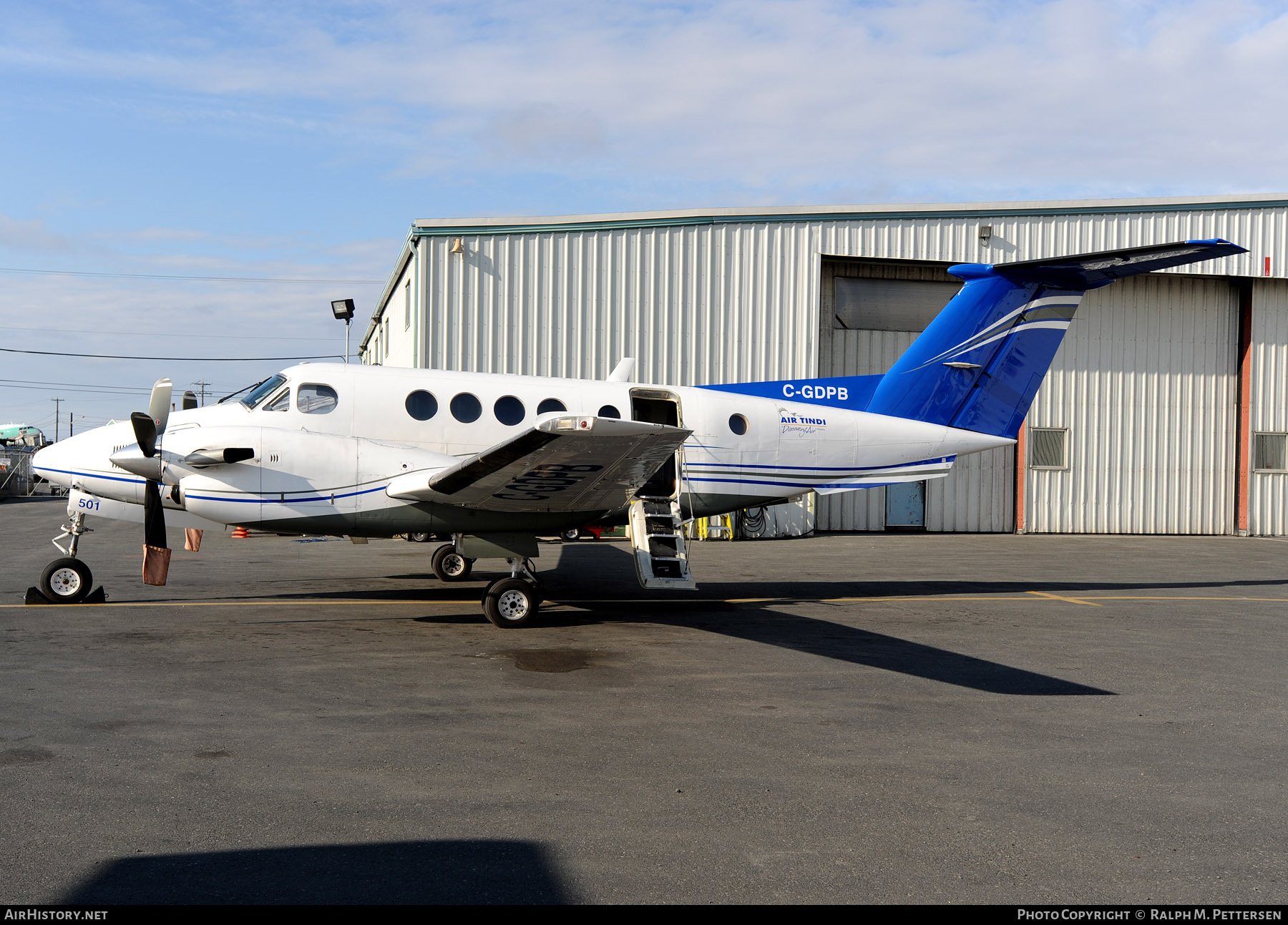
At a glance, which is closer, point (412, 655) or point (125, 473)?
point (412, 655)

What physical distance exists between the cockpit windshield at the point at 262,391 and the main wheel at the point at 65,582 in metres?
2.87

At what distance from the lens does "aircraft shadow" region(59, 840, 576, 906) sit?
379cm

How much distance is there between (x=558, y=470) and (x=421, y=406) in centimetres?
258

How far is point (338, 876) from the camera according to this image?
4000mm

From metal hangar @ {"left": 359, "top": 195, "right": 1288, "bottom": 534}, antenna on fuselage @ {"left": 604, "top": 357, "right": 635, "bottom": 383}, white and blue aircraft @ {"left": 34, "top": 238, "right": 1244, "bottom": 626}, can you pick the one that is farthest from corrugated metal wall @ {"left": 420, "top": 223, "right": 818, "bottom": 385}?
white and blue aircraft @ {"left": 34, "top": 238, "right": 1244, "bottom": 626}

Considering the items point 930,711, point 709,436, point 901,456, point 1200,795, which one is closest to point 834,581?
point 901,456

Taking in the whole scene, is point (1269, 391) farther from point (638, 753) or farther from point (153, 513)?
point (153, 513)

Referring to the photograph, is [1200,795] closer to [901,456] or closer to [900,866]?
[900,866]

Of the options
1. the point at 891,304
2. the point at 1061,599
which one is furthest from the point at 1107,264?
the point at 891,304

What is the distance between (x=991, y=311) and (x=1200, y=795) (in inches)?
373

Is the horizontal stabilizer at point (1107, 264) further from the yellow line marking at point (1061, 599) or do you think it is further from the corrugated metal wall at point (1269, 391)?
the corrugated metal wall at point (1269, 391)

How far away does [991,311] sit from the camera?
1359 centimetres

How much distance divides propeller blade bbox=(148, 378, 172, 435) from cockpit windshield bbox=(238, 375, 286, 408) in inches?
30.6

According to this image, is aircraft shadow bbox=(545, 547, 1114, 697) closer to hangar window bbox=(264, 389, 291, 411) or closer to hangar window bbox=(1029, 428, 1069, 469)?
hangar window bbox=(264, 389, 291, 411)
